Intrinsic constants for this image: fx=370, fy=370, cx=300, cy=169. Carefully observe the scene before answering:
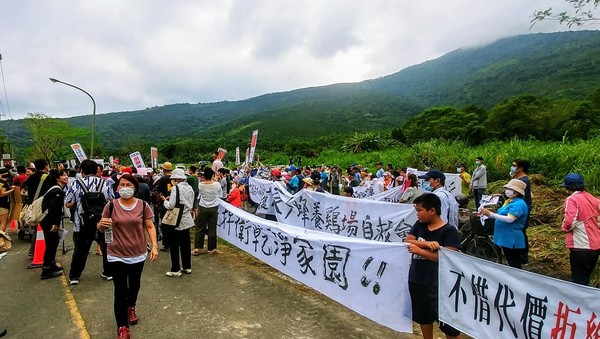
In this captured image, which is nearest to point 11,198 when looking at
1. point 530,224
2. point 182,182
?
point 182,182

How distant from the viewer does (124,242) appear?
12.8 feet

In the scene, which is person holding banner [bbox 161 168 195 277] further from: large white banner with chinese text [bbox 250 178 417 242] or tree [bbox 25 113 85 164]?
tree [bbox 25 113 85 164]

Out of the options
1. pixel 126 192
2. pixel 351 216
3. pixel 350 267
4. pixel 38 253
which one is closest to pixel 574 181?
pixel 350 267

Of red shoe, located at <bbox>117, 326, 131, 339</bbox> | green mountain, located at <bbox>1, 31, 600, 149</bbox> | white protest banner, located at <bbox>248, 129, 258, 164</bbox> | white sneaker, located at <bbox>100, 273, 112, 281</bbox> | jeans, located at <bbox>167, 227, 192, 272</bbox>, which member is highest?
green mountain, located at <bbox>1, 31, 600, 149</bbox>

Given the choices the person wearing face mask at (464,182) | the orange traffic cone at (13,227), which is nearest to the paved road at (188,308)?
the orange traffic cone at (13,227)

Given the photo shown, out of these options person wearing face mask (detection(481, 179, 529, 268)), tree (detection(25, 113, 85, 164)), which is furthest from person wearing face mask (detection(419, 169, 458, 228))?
tree (detection(25, 113, 85, 164))

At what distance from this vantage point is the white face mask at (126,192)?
398 cm

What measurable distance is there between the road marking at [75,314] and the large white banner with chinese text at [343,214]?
484cm

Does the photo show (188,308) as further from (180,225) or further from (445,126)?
(445,126)

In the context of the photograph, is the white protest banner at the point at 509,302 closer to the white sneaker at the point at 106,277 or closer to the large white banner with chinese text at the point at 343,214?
the large white banner with chinese text at the point at 343,214

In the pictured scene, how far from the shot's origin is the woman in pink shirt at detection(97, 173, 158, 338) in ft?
12.7

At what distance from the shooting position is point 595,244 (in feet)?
14.8

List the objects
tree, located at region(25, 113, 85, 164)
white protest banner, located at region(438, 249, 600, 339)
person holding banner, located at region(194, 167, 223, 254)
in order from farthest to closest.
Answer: tree, located at region(25, 113, 85, 164), person holding banner, located at region(194, 167, 223, 254), white protest banner, located at region(438, 249, 600, 339)

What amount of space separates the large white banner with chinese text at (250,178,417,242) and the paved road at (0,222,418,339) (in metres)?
2.20
